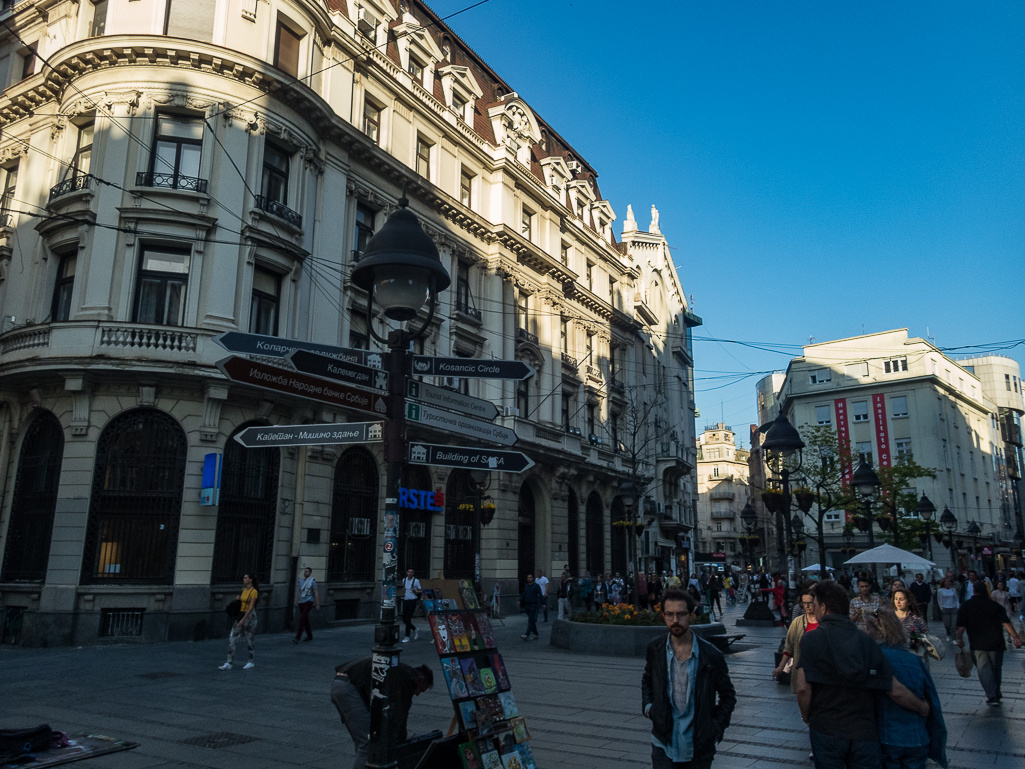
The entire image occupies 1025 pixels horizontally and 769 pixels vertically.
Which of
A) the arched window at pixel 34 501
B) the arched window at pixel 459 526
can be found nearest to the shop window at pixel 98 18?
the arched window at pixel 34 501

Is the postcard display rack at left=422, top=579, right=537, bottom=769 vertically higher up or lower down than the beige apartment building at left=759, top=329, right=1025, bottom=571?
lower down

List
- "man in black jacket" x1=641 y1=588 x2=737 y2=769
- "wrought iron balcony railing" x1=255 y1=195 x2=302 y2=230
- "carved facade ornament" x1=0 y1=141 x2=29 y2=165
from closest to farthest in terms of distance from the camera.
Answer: "man in black jacket" x1=641 y1=588 x2=737 y2=769, "wrought iron balcony railing" x1=255 y1=195 x2=302 y2=230, "carved facade ornament" x1=0 y1=141 x2=29 y2=165

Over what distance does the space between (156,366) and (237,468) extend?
11.3 feet

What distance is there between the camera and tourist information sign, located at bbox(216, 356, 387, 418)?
5.77m

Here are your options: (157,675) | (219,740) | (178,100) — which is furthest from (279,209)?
(219,740)

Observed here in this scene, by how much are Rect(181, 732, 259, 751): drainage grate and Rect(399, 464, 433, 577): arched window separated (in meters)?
17.3

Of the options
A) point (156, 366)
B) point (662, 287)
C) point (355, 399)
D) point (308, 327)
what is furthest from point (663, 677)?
A: point (662, 287)

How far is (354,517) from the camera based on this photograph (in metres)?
24.7

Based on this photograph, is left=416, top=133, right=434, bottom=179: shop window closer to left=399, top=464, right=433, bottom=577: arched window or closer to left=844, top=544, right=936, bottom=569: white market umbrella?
left=399, top=464, right=433, bottom=577: arched window

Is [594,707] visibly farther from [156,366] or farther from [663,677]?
[156,366]

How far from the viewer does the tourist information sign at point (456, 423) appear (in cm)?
649

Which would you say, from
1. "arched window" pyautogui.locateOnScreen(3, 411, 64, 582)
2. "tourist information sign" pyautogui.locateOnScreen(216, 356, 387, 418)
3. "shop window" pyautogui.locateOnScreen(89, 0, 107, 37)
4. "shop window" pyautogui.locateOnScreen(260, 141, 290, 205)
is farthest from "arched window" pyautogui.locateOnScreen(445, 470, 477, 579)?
"tourist information sign" pyautogui.locateOnScreen(216, 356, 387, 418)

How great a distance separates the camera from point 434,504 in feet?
88.7

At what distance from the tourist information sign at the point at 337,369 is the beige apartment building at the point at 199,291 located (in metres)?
13.3
